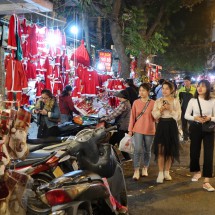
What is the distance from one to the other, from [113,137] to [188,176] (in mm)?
2204

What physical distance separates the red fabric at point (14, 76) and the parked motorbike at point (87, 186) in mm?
2287

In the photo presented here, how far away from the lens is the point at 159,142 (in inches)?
273

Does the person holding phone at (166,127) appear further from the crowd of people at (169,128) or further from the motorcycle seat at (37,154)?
the motorcycle seat at (37,154)

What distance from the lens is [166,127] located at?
6.84 m

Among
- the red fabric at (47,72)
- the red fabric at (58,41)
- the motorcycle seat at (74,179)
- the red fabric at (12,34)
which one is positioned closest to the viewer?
the motorcycle seat at (74,179)

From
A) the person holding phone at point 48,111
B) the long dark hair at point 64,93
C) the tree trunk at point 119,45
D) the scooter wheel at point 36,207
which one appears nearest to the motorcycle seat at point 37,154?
the scooter wheel at point 36,207

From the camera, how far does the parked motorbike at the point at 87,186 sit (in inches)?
127

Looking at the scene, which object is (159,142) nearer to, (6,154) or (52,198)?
(52,198)

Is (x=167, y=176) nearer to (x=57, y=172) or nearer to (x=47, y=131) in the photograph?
(x=57, y=172)

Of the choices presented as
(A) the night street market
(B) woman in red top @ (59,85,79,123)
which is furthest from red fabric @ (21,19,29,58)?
(B) woman in red top @ (59,85,79,123)

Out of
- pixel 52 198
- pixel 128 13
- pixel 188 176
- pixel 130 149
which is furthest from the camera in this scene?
pixel 128 13

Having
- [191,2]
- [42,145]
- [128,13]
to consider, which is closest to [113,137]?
[42,145]

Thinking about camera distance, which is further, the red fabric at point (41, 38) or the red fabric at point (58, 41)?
the red fabric at point (58, 41)

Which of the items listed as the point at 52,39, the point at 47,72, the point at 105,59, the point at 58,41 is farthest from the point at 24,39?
the point at 105,59
